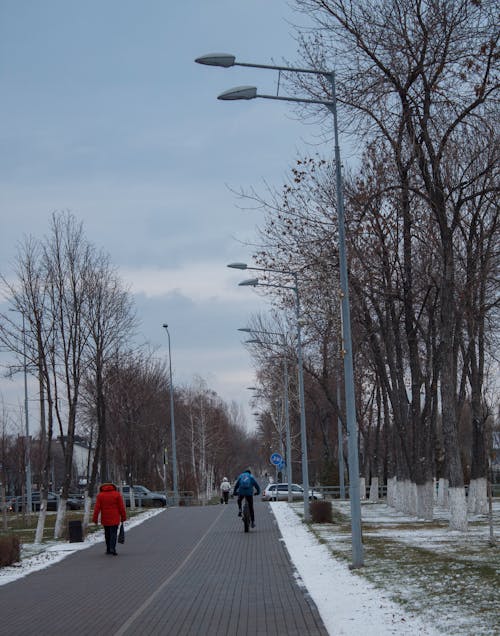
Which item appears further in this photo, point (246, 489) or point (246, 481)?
point (246, 481)

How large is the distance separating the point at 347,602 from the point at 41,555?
13.3 metres

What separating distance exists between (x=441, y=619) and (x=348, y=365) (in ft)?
26.2

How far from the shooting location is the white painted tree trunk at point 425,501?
32406 mm

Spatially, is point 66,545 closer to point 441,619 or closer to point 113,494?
point 113,494

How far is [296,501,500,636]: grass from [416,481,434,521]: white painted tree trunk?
223 centimetres

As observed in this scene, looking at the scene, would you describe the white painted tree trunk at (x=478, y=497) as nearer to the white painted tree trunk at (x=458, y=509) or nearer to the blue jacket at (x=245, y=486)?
the blue jacket at (x=245, y=486)

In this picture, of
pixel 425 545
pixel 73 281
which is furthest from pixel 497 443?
pixel 73 281

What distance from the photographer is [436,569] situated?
16.4m

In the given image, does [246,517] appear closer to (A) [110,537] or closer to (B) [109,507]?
(A) [110,537]

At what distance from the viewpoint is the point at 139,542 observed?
28375 mm

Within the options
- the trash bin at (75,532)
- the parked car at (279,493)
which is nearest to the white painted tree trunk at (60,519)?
the trash bin at (75,532)

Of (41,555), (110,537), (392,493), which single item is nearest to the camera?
(110,537)

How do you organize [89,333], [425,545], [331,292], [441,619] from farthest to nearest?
1. [89,333]
2. [331,292]
3. [425,545]
4. [441,619]

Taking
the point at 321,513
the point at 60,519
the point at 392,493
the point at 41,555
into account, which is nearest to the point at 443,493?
the point at 392,493
